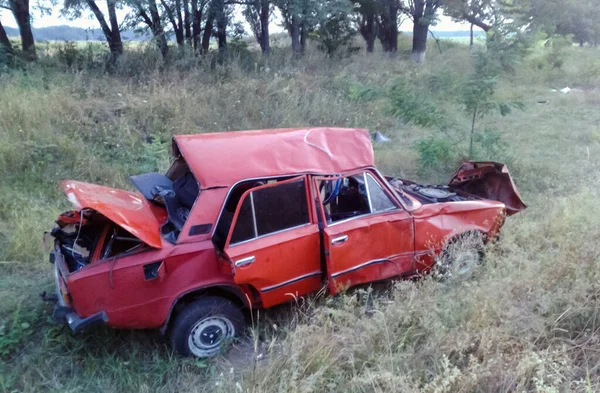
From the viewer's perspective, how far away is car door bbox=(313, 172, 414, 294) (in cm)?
424

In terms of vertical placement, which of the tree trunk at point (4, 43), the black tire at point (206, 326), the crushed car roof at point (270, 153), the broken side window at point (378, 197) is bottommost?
the black tire at point (206, 326)

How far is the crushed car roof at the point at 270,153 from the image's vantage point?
4.05 metres

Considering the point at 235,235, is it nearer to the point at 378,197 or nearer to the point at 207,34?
the point at 378,197

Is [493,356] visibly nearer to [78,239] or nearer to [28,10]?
[78,239]

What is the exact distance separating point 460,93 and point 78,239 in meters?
6.80

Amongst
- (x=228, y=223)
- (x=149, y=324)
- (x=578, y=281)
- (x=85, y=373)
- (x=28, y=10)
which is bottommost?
(x=85, y=373)

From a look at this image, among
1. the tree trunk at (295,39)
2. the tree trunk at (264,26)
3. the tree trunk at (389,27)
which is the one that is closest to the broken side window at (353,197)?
the tree trunk at (264,26)

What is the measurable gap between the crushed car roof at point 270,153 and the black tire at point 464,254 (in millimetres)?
1160

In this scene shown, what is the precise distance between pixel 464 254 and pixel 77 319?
3435 mm

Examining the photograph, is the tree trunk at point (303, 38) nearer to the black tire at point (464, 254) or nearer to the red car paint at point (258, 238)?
the red car paint at point (258, 238)

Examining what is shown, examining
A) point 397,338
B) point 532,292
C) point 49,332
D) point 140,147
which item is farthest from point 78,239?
point 140,147

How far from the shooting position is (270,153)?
14.0ft

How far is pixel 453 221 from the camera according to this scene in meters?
4.80

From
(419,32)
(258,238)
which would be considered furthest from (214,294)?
(419,32)
